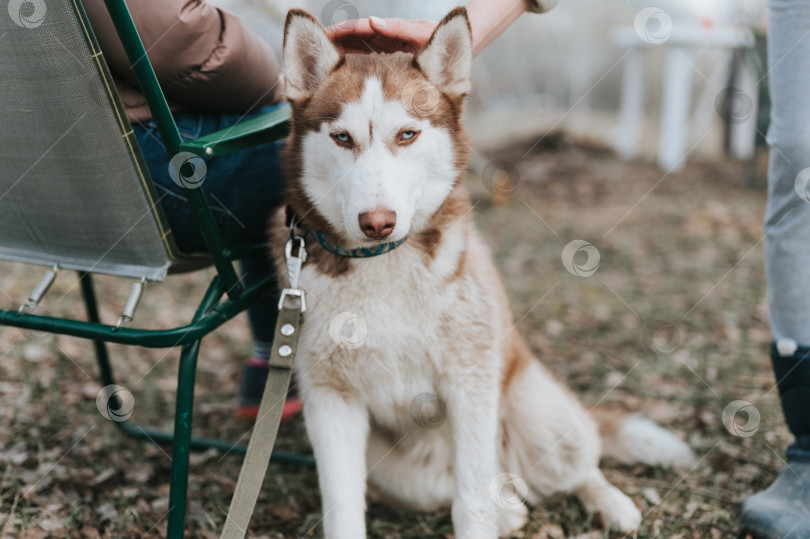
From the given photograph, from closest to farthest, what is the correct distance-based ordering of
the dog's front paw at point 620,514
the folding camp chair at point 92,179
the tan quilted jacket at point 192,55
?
the folding camp chair at point 92,179 → the tan quilted jacket at point 192,55 → the dog's front paw at point 620,514

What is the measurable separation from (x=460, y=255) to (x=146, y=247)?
911mm

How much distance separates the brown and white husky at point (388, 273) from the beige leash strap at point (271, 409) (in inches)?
2.9

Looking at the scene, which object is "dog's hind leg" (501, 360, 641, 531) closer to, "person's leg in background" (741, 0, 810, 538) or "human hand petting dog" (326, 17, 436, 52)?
"person's leg in background" (741, 0, 810, 538)

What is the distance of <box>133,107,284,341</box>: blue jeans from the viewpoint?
188 centimetres

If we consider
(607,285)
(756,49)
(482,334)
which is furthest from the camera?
(756,49)

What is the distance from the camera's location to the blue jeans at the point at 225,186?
188 cm

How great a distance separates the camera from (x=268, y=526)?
2217 millimetres

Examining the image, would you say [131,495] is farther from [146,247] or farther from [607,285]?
[607,285]

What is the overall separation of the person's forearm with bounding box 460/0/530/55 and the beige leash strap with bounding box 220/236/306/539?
→ 86 centimetres

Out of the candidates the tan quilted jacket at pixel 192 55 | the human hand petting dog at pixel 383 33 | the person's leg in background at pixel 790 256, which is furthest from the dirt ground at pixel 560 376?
the human hand petting dog at pixel 383 33

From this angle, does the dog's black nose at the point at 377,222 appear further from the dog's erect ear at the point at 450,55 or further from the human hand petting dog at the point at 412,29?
the human hand petting dog at the point at 412,29

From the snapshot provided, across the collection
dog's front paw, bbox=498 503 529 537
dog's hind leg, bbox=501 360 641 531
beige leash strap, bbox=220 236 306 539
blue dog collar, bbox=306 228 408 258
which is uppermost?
blue dog collar, bbox=306 228 408 258

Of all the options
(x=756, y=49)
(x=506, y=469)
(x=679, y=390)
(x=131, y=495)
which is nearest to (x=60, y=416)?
(x=131, y=495)

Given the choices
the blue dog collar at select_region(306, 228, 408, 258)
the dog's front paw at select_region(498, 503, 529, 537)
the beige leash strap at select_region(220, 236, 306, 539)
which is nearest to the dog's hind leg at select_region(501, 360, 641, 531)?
the dog's front paw at select_region(498, 503, 529, 537)
